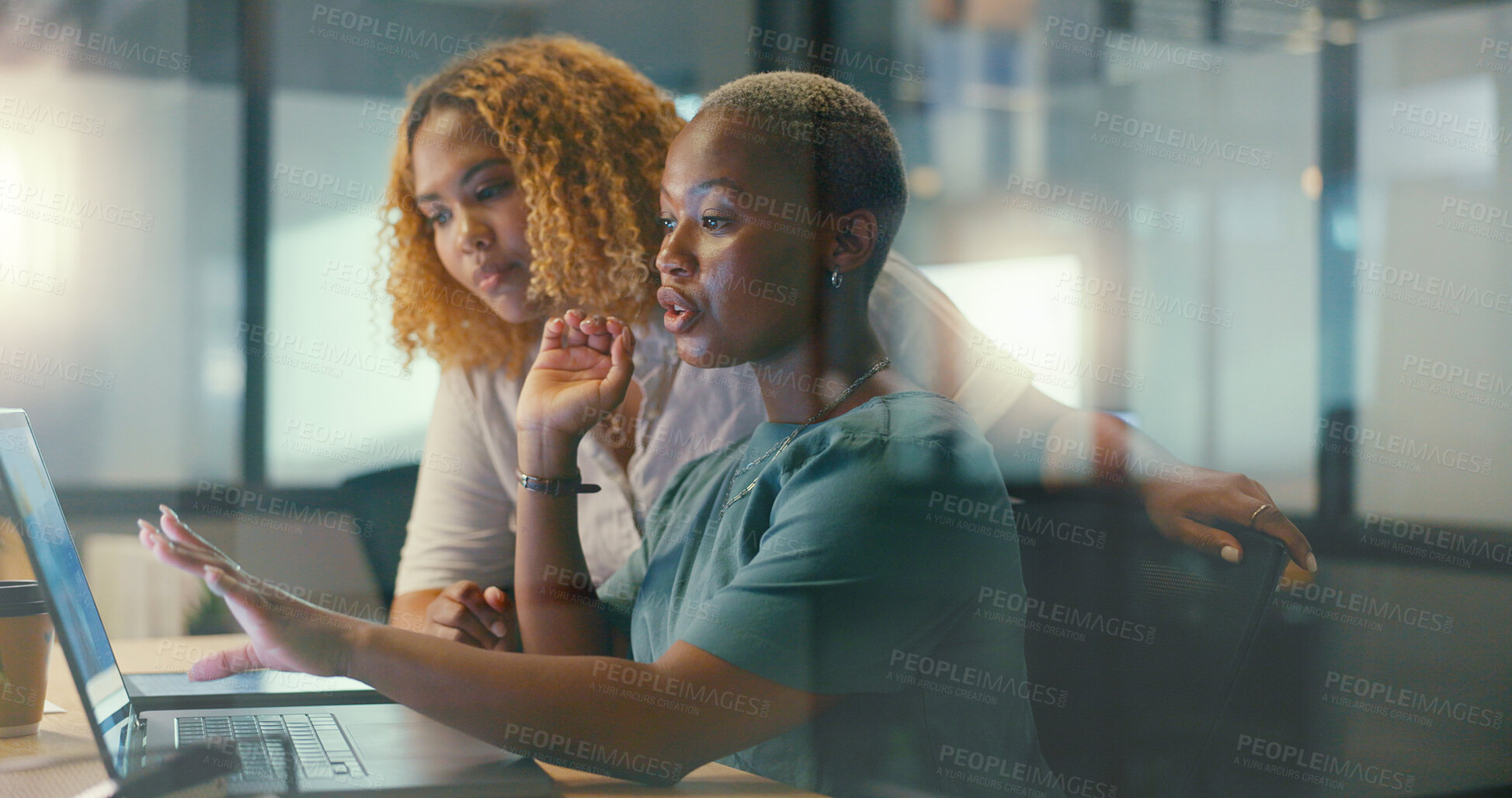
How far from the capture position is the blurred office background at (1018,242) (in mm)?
1588

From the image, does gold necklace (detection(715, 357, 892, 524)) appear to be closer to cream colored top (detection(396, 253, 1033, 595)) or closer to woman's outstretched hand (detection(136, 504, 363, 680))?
cream colored top (detection(396, 253, 1033, 595))

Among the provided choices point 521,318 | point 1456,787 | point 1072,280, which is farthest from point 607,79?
point 1456,787

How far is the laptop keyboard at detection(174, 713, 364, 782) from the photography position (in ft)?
3.75

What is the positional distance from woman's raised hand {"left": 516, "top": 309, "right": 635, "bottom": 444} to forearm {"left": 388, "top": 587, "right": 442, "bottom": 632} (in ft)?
1.09

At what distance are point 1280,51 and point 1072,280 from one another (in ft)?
1.56

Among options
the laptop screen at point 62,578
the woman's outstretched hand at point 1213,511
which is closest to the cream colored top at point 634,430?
the woman's outstretched hand at point 1213,511

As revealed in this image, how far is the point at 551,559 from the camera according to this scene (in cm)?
154

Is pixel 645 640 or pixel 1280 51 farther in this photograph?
pixel 1280 51

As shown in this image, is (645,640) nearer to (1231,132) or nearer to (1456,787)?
(1231,132)

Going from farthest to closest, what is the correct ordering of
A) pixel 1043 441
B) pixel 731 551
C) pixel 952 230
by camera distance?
pixel 952 230 < pixel 1043 441 < pixel 731 551

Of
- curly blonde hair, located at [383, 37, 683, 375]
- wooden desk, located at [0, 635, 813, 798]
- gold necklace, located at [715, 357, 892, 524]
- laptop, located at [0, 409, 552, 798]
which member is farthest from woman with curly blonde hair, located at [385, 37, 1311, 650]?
wooden desk, located at [0, 635, 813, 798]

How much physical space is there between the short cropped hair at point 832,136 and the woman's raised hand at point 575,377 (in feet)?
1.13

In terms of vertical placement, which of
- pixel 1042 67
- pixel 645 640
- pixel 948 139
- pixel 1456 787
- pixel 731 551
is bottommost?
pixel 1456 787

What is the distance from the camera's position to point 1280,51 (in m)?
1.63
